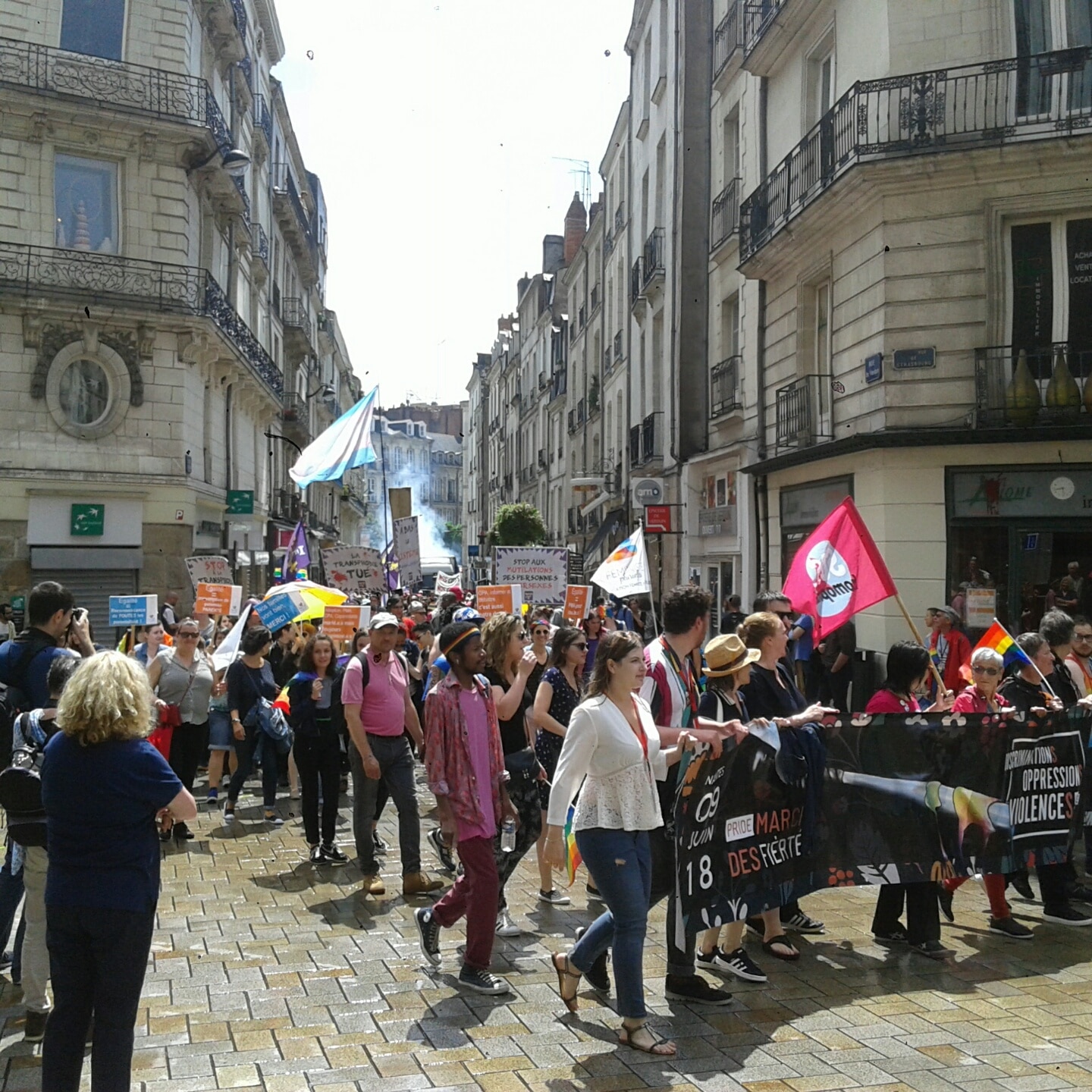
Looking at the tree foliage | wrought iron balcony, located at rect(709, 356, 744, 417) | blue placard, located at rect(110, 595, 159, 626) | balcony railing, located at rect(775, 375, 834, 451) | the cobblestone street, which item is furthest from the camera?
the tree foliage

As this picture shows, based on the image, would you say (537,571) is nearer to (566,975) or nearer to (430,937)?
(430,937)

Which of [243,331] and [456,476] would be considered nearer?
[243,331]

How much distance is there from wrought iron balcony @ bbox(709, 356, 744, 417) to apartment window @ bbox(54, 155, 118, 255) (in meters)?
12.3

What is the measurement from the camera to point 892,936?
632 centimetres

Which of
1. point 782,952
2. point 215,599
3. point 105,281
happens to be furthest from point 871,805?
point 105,281

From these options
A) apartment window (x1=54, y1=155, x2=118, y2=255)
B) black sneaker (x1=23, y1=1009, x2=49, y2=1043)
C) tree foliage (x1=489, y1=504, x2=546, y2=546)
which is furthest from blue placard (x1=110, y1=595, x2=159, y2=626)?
tree foliage (x1=489, y1=504, x2=546, y2=546)

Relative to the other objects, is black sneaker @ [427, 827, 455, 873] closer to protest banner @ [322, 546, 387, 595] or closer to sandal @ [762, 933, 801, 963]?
sandal @ [762, 933, 801, 963]

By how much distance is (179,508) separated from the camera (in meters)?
23.9

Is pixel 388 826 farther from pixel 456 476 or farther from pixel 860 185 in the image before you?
pixel 456 476

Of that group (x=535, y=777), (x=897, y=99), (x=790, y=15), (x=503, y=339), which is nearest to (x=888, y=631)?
(x=897, y=99)

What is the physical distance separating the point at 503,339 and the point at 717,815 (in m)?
68.6

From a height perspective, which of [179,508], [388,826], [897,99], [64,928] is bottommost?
[388,826]

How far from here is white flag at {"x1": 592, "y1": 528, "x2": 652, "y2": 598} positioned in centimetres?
1309

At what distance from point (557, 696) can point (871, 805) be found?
1890 millimetres
